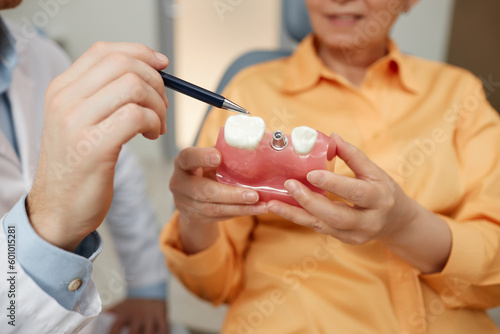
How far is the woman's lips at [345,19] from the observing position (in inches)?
37.8

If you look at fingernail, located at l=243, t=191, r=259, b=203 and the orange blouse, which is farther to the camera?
the orange blouse

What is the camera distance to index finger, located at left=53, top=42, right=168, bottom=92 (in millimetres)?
552

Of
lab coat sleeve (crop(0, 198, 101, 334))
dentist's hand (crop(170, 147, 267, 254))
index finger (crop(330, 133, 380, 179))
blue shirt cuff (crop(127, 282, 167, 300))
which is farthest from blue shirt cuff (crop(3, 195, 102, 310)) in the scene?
blue shirt cuff (crop(127, 282, 167, 300))

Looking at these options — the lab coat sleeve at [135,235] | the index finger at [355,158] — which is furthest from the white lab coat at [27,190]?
the index finger at [355,158]

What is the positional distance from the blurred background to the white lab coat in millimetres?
583

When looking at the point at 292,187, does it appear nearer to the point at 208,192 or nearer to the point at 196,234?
the point at 208,192

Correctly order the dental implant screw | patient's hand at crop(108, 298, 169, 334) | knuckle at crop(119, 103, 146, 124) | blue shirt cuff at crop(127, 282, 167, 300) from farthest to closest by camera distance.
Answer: blue shirt cuff at crop(127, 282, 167, 300) → patient's hand at crop(108, 298, 169, 334) → the dental implant screw → knuckle at crop(119, 103, 146, 124)

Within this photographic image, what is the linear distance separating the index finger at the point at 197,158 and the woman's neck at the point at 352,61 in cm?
53

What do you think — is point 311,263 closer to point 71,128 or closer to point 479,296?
point 479,296

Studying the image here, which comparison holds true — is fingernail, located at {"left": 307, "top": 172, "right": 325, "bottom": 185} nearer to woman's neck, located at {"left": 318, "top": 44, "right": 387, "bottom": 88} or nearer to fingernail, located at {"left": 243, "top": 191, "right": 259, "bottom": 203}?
fingernail, located at {"left": 243, "top": 191, "right": 259, "bottom": 203}

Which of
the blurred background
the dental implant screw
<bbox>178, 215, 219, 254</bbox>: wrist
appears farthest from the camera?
the blurred background

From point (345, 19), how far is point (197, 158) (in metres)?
0.50

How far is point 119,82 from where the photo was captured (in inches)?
20.8

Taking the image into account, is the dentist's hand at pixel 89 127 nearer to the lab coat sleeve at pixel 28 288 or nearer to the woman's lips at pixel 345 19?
the lab coat sleeve at pixel 28 288
